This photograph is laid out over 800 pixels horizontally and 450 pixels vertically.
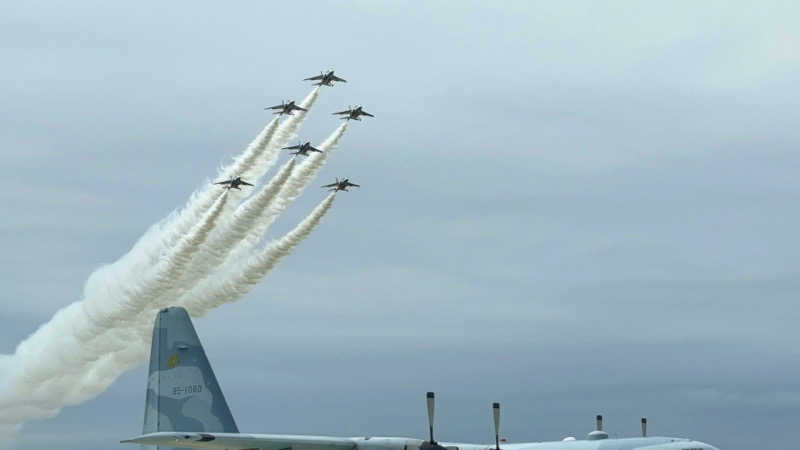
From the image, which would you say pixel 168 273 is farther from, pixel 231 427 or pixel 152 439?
pixel 152 439

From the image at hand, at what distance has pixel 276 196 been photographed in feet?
306

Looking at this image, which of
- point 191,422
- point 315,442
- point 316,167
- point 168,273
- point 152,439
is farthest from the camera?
point 316,167

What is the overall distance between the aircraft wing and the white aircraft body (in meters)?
0.05

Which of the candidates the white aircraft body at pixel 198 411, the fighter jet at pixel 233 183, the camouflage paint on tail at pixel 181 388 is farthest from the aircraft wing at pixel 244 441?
the fighter jet at pixel 233 183

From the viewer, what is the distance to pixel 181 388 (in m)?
68.1

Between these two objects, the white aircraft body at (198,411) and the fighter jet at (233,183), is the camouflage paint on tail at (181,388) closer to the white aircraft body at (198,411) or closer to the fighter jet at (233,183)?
the white aircraft body at (198,411)

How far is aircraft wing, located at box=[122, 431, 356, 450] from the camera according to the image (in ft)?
185

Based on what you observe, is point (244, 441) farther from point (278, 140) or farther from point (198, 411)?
point (278, 140)

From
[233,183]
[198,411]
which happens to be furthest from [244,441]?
[233,183]

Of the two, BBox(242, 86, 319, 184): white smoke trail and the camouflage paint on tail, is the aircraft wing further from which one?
BBox(242, 86, 319, 184): white smoke trail

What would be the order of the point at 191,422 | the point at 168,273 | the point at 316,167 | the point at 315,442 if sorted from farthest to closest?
the point at 316,167 < the point at 168,273 < the point at 191,422 < the point at 315,442

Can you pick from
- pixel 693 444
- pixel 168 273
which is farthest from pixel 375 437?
pixel 168 273

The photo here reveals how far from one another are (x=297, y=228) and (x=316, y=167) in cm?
537

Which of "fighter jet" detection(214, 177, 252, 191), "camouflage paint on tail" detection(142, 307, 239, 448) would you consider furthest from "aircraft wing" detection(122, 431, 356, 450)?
"fighter jet" detection(214, 177, 252, 191)
